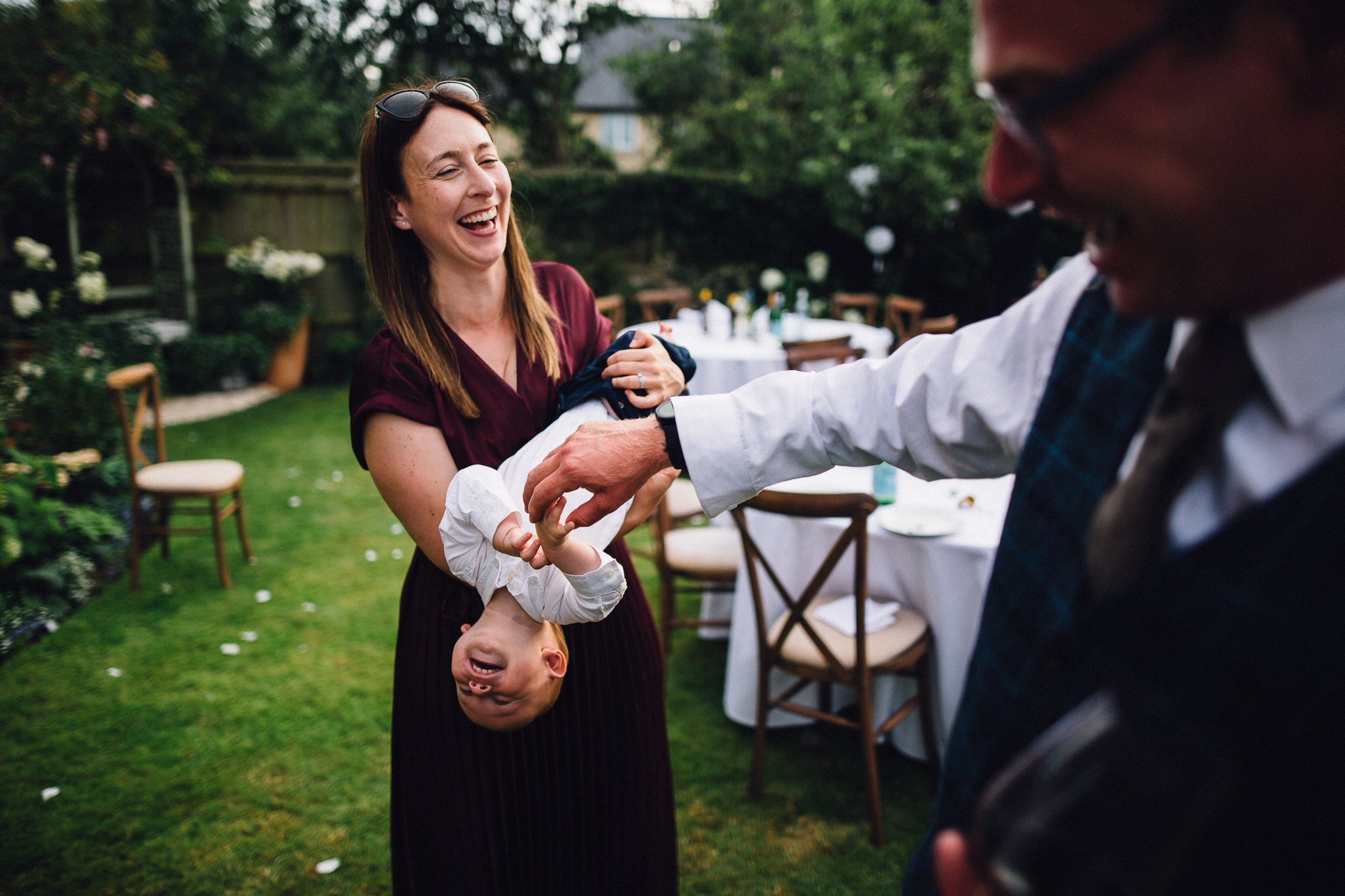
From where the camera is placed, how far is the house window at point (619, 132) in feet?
108

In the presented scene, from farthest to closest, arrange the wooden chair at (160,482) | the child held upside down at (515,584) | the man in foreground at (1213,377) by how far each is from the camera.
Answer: the wooden chair at (160,482) < the child held upside down at (515,584) < the man in foreground at (1213,377)

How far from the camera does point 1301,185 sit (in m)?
0.57

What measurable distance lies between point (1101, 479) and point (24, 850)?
12.2 feet

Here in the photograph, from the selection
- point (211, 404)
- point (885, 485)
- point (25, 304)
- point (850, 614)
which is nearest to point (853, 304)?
point (885, 485)

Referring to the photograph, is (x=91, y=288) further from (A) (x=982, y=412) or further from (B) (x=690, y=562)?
(A) (x=982, y=412)

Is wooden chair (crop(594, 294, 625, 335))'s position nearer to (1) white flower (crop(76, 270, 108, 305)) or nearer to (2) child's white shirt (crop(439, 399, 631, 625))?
(1) white flower (crop(76, 270, 108, 305))

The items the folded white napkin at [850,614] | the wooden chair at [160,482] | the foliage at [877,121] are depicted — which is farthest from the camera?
the foliage at [877,121]

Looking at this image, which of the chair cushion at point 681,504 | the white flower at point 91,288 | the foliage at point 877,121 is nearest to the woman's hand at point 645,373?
the chair cushion at point 681,504

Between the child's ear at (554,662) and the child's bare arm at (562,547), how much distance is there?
0.66 feet

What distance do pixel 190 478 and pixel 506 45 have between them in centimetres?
1148

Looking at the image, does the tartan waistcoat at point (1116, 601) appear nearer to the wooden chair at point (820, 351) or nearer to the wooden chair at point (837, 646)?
the wooden chair at point (837, 646)

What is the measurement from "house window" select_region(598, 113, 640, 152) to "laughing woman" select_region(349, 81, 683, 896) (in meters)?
33.0

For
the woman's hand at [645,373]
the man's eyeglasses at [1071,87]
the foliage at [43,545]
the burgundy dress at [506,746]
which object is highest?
the man's eyeglasses at [1071,87]

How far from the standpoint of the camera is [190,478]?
4.73m
